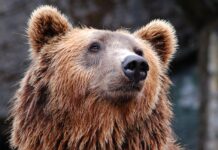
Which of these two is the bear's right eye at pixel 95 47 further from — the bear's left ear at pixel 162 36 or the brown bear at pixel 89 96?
the bear's left ear at pixel 162 36

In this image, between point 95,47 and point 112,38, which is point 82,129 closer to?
point 95,47

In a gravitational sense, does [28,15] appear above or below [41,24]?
above

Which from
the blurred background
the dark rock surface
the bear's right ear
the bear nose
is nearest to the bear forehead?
the bear's right ear

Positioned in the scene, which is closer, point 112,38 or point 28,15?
point 112,38

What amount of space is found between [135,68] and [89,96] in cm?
53

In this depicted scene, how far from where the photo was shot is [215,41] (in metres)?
11.4

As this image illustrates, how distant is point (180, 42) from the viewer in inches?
472

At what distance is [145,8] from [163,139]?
4861mm

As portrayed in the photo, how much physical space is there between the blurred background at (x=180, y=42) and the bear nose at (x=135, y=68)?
3.49 meters

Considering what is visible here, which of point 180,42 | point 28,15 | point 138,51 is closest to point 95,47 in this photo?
point 138,51

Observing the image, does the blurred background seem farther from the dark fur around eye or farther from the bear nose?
the bear nose

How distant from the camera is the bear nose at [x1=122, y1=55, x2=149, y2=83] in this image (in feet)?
19.6

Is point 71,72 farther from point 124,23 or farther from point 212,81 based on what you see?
point 212,81

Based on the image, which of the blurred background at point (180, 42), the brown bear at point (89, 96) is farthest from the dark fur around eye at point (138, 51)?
the blurred background at point (180, 42)
